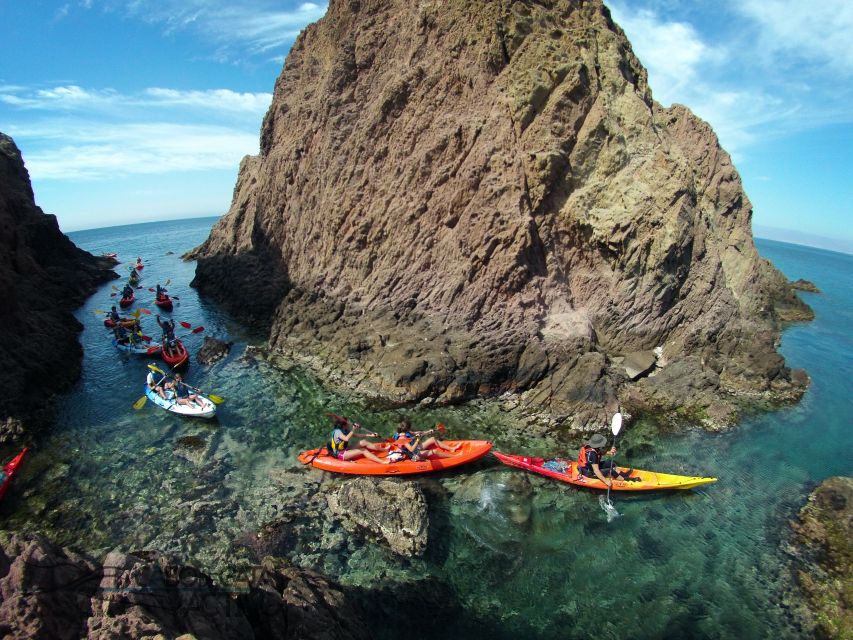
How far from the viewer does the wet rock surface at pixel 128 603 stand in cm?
517

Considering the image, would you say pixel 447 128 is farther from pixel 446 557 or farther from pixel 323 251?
pixel 446 557

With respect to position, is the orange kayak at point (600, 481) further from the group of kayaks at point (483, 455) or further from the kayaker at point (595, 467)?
the kayaker at point (595, 467)

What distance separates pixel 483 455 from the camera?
14516 millimetres

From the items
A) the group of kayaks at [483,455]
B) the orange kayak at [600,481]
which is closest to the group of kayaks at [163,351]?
the group of kayaks at [483,455]

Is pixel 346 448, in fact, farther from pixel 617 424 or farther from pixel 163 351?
pixel 163 351

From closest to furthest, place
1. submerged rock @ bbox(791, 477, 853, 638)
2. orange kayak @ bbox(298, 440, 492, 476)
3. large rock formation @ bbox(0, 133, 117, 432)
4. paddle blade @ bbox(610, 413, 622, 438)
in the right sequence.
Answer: submerged rock @ bbox(791, 477, 853, 638) < orange kayak @ bbox(298, 440, 492, 476) < paddle blade @ bbox(610, 413, 622, 438) < large rock formation @ bbox(0, 133, 117, 432)

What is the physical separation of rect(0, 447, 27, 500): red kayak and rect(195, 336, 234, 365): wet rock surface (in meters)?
8.98

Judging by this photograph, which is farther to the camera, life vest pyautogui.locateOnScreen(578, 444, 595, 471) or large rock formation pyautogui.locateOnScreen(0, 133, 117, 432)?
large rock formation pyautogui.locateOnScreen(0, 133, 117, 432)

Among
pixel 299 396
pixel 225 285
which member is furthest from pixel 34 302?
pixel 299 396

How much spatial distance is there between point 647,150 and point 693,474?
14.4 meters

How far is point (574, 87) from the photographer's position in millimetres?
18859

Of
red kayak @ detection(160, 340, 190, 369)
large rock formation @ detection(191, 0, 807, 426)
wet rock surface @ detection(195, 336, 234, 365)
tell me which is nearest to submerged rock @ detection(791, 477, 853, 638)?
large rock formation @ detection(191, 0, 807, 426)

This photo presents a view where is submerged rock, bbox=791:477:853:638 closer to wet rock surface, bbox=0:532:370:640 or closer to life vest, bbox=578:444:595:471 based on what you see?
life vest, bbox=578:444:595:471

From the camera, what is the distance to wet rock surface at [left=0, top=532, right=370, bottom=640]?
5.17 metres
